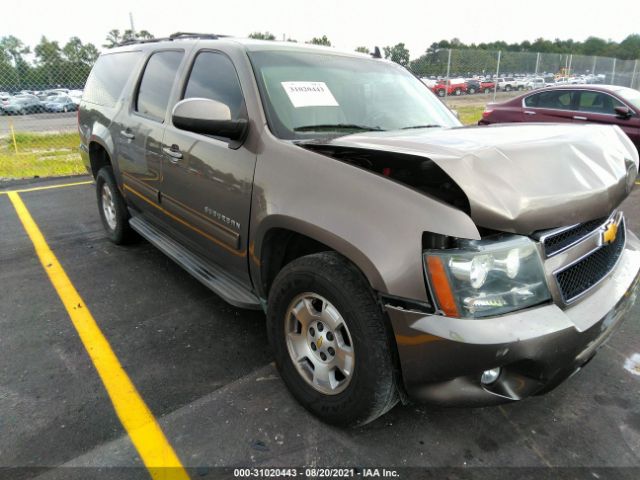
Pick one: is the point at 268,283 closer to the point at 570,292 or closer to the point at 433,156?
the point at 433,156

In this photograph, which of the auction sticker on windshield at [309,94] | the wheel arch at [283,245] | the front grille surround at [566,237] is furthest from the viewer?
the auction sticker on windshield at [309,94]

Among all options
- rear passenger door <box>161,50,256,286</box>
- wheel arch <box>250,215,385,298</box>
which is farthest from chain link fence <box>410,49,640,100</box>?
wheel arch <box>250,215,385,298</box>

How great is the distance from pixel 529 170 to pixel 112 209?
4110mm

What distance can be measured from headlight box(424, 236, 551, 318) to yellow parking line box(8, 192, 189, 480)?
1.38 meters

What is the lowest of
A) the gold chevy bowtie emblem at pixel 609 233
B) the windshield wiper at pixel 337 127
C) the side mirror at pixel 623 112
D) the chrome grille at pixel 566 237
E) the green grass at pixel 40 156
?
the green grass at pixel 40 156

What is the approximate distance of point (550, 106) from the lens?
8.77 m

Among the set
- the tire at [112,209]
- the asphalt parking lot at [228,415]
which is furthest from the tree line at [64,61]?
the asphalt parking lot at [228,415]

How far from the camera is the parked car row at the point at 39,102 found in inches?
541

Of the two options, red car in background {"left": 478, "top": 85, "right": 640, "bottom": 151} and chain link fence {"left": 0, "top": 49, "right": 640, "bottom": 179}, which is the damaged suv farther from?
chain link fence {"left": 0, "top": 49, "right": 640, "bottom": 179}

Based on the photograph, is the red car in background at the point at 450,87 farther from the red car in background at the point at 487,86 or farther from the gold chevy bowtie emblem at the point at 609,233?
the gold chevy bowtie emblem at the point at 609,233

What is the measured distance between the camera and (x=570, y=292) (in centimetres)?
193

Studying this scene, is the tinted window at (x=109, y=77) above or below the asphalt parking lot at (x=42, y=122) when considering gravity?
above

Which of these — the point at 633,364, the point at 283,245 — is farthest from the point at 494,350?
the point at 633,364

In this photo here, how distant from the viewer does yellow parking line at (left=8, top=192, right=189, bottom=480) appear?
6.74 feet
